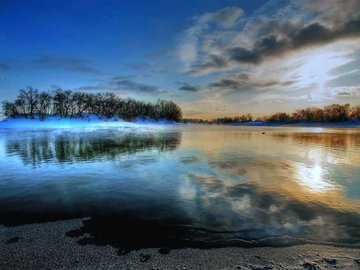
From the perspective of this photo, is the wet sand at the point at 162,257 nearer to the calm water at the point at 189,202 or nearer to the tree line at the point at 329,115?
the calm water at the point at 189,202

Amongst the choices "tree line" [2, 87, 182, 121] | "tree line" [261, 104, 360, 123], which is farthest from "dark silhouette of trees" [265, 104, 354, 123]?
"tree line" [2, 87, 182, 121]

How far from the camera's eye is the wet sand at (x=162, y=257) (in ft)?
13.6

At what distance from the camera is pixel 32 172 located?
433 inches

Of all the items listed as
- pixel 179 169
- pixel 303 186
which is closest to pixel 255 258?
pixel 303 186

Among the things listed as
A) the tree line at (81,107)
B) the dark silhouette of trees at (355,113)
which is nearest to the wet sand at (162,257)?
the tree line at (81,107)

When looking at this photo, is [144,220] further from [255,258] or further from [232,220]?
[255,258]

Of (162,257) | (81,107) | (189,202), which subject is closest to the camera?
(162,257)

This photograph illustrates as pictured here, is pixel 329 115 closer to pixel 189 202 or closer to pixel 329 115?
pixel 329 115

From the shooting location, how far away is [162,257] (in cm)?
438

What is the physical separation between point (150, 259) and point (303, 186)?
22.9 ft

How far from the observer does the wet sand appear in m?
4.16

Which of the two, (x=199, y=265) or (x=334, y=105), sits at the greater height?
(x=334, y=105)

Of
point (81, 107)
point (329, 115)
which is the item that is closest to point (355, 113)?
point (329, 115)

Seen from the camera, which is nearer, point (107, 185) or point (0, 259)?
point (0, 259)
